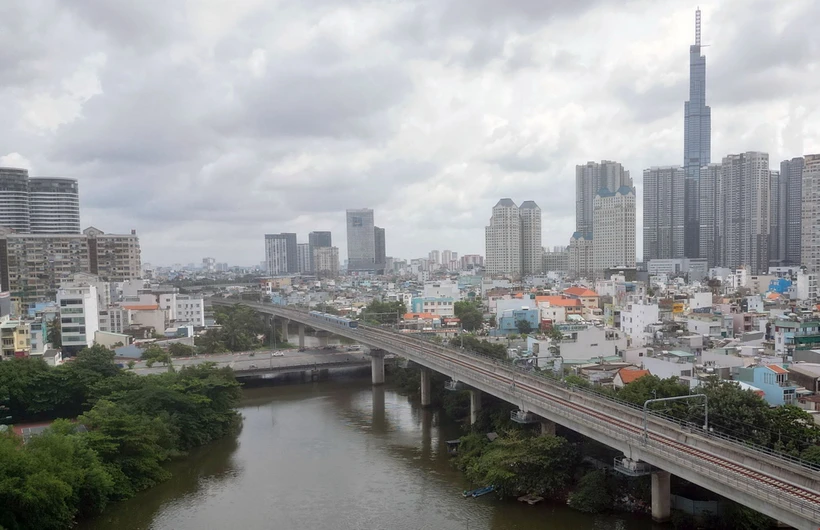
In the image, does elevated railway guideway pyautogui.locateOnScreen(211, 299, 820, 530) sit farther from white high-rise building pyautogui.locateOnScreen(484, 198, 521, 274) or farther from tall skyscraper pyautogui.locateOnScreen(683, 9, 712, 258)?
tall skyscraper pyautogui.locateOnScreen(683, 9, 712, 258)

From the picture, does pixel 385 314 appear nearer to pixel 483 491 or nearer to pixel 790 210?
pixel 483 491

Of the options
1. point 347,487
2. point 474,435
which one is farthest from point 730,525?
point 347,487

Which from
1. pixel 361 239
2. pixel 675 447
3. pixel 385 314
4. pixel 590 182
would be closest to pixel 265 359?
pixel 385 314

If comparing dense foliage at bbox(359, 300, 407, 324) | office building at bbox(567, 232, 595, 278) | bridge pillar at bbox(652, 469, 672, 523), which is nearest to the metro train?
dense foliage at bbox(359, 300, 407, 324)

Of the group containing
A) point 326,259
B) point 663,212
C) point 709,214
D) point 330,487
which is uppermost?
point 663,212

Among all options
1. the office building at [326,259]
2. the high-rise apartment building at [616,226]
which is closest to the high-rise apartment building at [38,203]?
the high-rise apartment building at [616,226]

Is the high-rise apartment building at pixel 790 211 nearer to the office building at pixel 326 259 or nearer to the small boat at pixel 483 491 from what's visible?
the small boat at pixel 483 491
